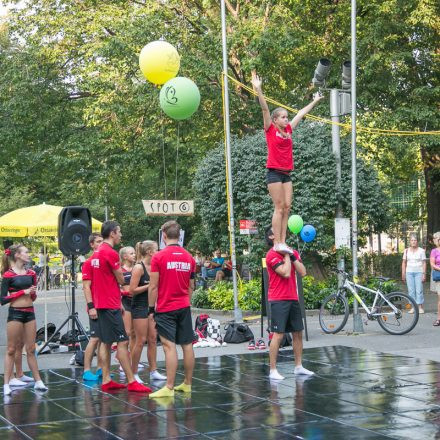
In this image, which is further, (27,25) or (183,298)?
(27,25)

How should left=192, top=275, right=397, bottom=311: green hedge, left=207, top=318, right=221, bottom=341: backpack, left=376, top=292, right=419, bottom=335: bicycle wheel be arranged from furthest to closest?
1. left=192, top=275, right=397, bottom=311: green hedge
2. left=376, top=292, right=419, bottom=335: bicycle wheel
3. left=207, top=318, right=221, bottom=341: backpack

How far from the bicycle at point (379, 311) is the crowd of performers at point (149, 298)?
4529mm

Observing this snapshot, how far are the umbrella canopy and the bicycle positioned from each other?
17.1 feet

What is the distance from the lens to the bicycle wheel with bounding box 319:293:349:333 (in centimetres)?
1477

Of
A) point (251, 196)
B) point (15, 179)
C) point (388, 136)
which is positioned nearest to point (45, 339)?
point (251, 196)

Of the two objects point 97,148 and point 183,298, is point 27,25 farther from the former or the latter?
point 183,298

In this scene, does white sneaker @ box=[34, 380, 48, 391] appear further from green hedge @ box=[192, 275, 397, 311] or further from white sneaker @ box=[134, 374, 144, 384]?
green hedge @ box=[192, 275, 397, 311]

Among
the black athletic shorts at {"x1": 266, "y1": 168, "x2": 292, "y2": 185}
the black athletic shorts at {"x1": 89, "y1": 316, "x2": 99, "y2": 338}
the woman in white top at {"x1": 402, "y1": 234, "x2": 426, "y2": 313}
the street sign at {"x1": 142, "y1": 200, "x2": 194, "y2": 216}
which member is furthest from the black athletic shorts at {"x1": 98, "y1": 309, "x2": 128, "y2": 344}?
the woman in white top at {"x1": 402, "y1": 234, "x2": 426, "y2": 313}

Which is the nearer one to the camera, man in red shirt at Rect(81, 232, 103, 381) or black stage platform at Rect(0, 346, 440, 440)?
black stage platform at Rect(0, 346, 440, 440)

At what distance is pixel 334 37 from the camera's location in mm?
25828

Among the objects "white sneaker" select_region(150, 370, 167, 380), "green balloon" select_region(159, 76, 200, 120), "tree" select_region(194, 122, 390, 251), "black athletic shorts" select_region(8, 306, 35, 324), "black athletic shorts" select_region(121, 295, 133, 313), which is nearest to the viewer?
"black athletic shorts" select_region(8, 306, 35, 324)

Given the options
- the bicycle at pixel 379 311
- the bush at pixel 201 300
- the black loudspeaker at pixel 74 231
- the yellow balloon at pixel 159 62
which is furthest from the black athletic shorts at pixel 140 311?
the bush at pixel 201 300

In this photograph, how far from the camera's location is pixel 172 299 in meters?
8.91

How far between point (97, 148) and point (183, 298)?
1907 centimetres
